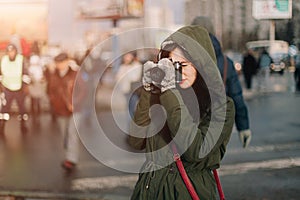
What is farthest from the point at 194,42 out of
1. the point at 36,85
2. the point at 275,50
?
the point at 275,50

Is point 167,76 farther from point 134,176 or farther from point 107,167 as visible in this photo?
point 107,167

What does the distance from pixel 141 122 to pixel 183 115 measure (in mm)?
213

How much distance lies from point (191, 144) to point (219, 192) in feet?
1.93

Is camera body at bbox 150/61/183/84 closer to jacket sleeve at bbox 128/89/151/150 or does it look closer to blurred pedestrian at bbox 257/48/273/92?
jacket sleeve at bbox 128/89/151/150

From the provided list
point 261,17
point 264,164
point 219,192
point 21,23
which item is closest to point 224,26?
point 261,17

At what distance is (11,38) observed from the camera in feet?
32.3

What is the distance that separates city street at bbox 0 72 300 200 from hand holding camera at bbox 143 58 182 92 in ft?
11.5

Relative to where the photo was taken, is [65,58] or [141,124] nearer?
[141,124]

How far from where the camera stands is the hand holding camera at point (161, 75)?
2.65 metres

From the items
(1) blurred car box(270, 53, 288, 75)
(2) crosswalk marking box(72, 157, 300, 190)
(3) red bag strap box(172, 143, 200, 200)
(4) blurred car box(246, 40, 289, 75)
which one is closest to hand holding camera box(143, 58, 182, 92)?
(3) red bag strap box(172, 143, 200, 200)

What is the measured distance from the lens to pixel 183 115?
2.64 meters

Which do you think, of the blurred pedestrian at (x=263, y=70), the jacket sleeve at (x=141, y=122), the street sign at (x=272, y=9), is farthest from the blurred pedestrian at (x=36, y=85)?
the jacket sleeve at (x=141, y=122)

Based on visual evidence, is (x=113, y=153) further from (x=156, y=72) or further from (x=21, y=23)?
(x=156, y=72)

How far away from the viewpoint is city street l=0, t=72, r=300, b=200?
6.37m
